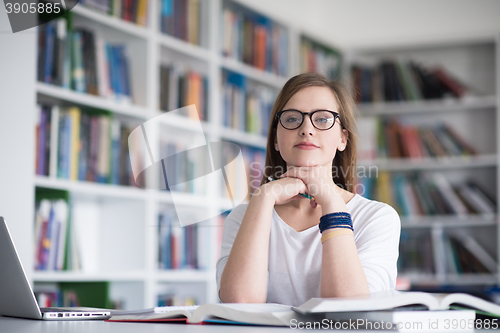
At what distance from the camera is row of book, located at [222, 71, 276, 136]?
3.19 meters

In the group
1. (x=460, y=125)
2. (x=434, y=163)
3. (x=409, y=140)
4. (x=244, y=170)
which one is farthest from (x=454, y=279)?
(x=244, y=170)

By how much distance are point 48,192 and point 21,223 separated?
15.6 inches

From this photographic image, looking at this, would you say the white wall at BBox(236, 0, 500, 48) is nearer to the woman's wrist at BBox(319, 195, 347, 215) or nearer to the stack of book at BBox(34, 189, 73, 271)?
the stack of book at BBox(34, 189, 73, 271)

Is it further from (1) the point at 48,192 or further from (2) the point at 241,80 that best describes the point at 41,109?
(2) the point at 241,80

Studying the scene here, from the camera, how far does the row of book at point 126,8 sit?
2.52 metres

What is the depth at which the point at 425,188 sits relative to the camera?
374 cm

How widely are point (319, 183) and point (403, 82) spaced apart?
2849 mm

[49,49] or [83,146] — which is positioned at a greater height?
[49,49]

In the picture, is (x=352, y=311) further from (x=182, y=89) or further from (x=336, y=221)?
(x=182, y=89)

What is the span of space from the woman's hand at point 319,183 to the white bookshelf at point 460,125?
8.33 ft

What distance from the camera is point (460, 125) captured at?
12.7 ft

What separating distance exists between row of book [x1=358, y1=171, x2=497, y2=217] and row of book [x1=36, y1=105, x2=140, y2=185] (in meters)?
1.80

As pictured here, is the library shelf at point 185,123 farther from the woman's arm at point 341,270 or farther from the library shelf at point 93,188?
the woman's arm at point 341,270

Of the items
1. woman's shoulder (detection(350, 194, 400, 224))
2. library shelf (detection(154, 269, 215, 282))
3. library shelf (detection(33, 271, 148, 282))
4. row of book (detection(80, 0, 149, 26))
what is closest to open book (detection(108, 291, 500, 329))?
woman's shoulder (detection(350, 194, 400, 224))
